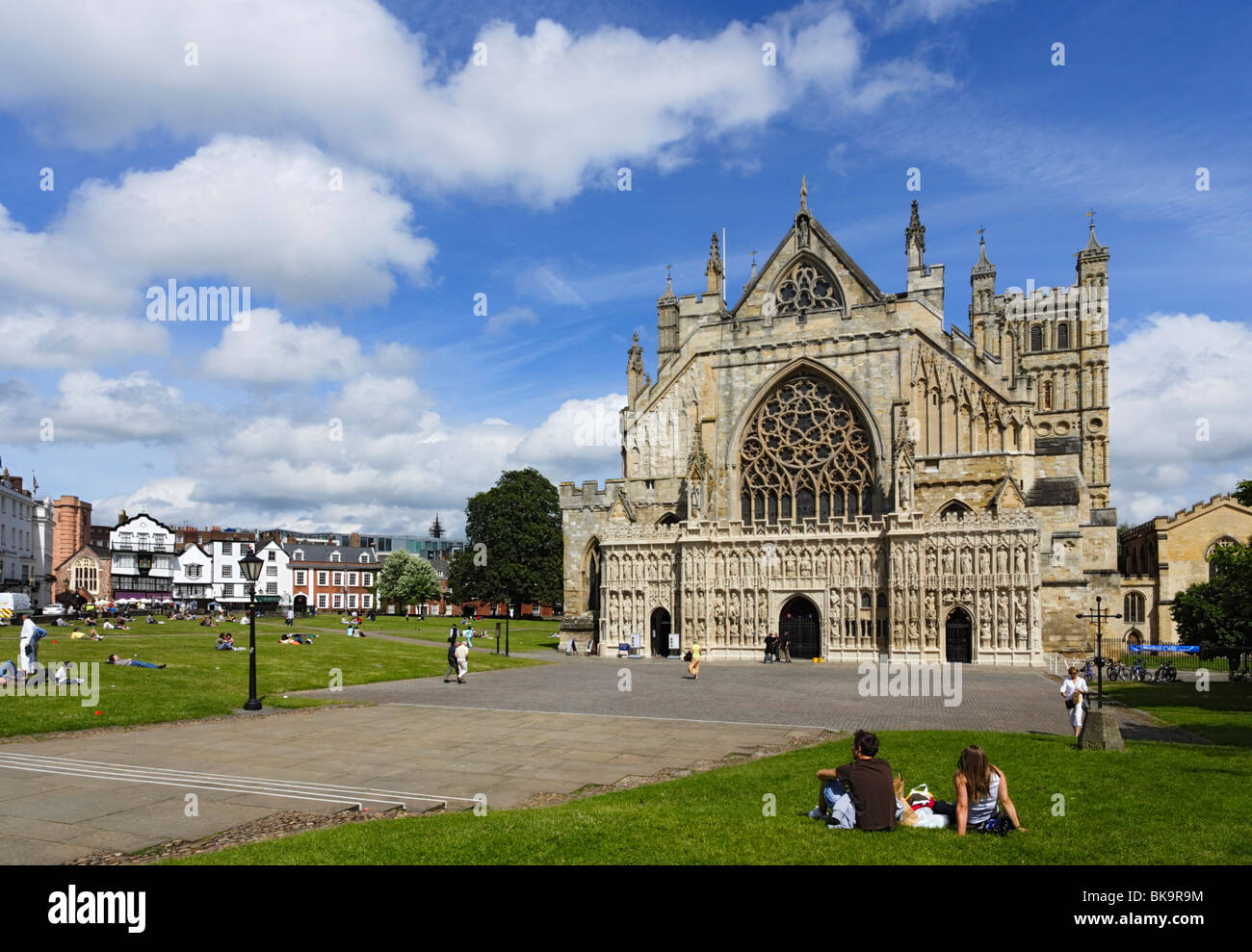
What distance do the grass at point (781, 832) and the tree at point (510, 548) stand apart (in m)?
64.8

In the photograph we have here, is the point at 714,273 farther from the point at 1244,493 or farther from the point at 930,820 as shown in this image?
the point at 930,820

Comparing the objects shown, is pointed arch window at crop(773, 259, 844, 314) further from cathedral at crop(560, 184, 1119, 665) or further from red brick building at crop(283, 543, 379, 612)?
red brick building at crop(283, 543, 379, 612)

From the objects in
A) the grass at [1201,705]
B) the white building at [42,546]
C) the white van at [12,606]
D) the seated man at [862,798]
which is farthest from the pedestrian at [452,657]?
the white building at [42,546]

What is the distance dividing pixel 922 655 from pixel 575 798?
1259 inches

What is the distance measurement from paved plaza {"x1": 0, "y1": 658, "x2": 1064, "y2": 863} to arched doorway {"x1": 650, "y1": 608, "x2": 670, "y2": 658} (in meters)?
18.3

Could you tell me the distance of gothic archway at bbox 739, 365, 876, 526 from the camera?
46.7 m

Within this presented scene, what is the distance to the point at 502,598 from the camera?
76.9 m

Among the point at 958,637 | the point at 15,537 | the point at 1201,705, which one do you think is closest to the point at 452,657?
the point at 1201,705

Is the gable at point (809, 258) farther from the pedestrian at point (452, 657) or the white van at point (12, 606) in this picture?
the white van at point (12, 606)

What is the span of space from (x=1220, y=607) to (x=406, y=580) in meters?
65.6

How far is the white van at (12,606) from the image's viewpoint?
46.4 m
